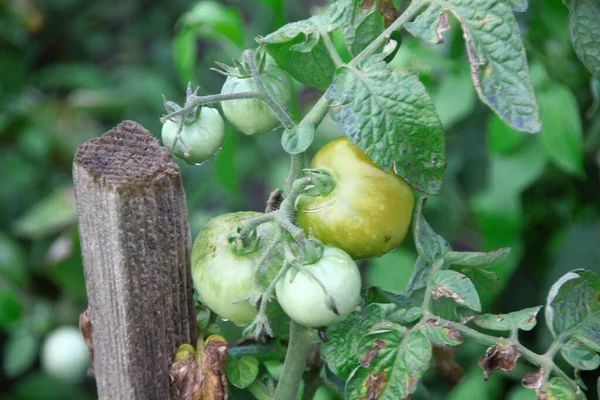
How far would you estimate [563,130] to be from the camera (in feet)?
3.94

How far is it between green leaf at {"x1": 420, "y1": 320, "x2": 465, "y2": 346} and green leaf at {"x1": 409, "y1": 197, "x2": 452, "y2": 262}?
0.26 feet

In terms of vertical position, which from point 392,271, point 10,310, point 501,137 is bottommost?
point 10,310

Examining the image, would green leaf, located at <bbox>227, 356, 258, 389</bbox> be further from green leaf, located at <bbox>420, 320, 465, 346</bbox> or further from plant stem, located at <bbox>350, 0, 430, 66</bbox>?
plant stem, located at <bbox>350, 0, 430, 66</bbox>

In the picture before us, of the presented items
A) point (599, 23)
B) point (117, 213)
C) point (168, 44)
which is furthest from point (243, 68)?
point (168, 44)

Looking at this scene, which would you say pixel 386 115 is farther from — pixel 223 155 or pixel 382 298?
pixel 223 155

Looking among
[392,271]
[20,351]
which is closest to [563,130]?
[392,271]

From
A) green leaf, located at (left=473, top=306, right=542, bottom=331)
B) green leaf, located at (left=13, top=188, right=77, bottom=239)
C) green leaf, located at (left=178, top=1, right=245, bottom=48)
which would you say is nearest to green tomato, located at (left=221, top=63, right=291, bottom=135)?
green leaf, located at (left=473, top=306, right=542, bottom=331)

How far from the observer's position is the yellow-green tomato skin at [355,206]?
1.99 ft

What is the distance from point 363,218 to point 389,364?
0.42ft

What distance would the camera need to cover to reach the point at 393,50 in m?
0.62

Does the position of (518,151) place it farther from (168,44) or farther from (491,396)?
(168,44)

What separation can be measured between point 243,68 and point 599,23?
32 cm

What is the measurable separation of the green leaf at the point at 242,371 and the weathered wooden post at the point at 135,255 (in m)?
0.06

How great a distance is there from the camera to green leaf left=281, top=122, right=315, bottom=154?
593 millimetres
